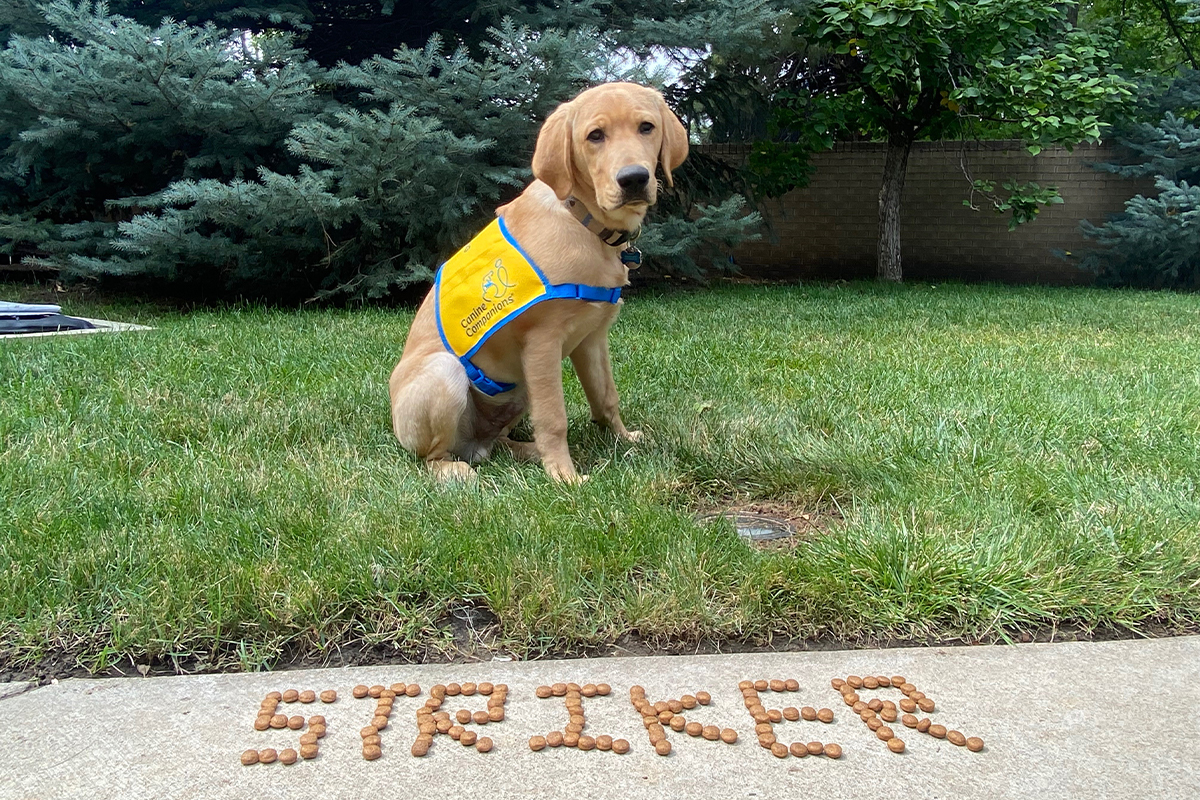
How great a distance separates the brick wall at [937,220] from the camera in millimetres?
13117

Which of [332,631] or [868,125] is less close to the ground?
[868,125]

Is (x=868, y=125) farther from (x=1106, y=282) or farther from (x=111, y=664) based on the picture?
(x=111, y=664)

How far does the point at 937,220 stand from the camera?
1359 cm

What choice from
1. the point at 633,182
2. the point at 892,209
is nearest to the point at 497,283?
the point at 633,182

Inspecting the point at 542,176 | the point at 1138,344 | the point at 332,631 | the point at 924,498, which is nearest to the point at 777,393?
the point at 924,498

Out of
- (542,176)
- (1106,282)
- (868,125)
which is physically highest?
(868,125)

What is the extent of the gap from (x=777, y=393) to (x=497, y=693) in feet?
9.49

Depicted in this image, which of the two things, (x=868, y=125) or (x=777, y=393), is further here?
(x=868, y=125)

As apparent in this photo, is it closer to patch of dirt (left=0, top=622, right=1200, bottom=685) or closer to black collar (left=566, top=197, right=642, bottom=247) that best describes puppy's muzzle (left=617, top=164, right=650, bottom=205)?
black collar (left=566, top=197, right=642, bottom=247)

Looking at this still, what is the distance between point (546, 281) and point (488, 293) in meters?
0.25

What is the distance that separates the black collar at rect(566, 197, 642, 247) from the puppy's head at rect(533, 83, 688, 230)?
4cm

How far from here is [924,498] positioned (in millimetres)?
2748

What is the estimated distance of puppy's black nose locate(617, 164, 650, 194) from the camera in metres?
2.70

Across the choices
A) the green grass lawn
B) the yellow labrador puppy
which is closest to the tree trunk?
the green grass lawn
